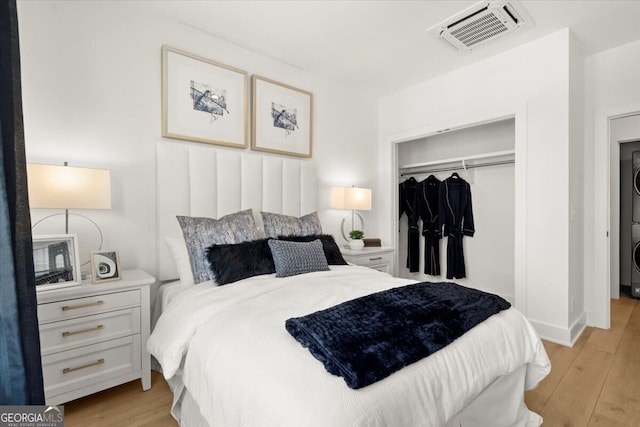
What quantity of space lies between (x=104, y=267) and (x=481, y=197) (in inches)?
149

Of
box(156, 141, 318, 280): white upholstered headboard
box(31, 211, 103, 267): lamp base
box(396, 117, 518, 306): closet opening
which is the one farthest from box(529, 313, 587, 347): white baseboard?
box(31, 211, 103, 267): lamp base

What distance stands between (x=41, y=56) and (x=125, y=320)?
1699mm

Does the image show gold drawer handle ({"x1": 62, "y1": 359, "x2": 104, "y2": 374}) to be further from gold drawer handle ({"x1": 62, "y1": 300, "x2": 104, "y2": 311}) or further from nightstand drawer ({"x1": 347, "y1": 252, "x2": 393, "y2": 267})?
nightstand drawer ({"x1": 347, "y1": 252, "x2": 393, "y2": 267})

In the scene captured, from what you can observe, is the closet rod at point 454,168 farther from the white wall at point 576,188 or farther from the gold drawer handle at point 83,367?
the gold drawer handle at point 83,367

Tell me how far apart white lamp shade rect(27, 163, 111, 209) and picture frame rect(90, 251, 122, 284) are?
292 millimetres

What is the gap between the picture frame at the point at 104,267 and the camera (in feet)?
5.93

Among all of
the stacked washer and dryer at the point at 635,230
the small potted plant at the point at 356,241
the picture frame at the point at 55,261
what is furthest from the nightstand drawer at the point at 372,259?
the stacked washer and dryer at the point at 635,230

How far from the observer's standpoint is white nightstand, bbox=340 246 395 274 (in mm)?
3203

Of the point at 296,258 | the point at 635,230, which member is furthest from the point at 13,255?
the point at 635,230

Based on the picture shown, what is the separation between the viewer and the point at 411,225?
424 cm

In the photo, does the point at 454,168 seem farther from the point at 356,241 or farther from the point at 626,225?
the point at 626,225

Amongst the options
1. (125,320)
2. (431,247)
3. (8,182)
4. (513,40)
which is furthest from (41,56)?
(431,247)

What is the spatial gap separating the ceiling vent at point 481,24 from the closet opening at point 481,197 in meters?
0.92

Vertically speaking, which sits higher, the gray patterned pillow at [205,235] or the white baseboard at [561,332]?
the gray patterned pillow at [205,235]
